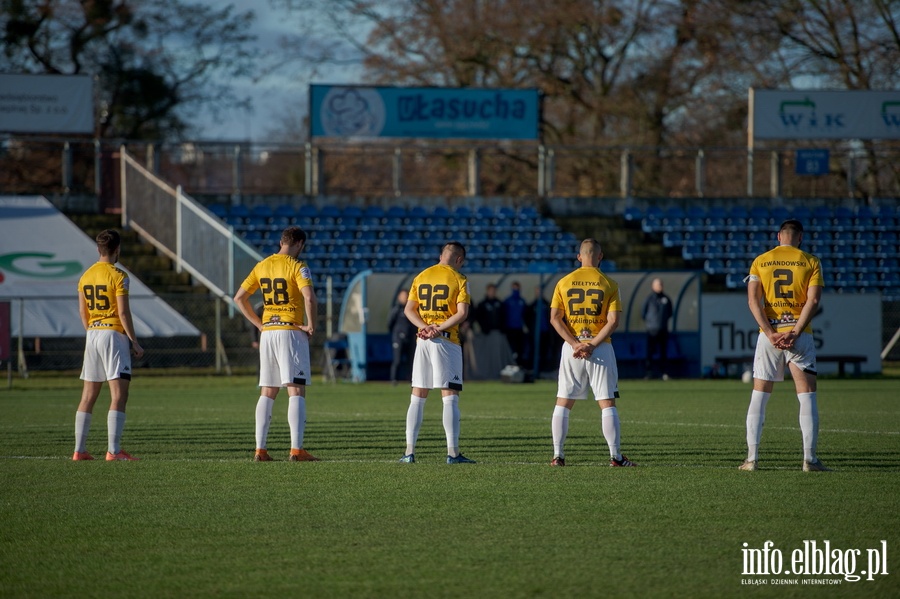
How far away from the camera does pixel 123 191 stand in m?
31.0

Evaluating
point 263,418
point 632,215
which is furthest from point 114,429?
point 632,215

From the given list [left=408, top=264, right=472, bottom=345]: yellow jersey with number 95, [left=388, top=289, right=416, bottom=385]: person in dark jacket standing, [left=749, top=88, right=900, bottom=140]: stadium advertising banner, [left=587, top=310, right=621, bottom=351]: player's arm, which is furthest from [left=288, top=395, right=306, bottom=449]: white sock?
[left=749, top=88, right=900, bottom=140]: stadium advertising banner

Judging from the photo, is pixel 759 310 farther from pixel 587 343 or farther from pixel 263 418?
pixel 263 418

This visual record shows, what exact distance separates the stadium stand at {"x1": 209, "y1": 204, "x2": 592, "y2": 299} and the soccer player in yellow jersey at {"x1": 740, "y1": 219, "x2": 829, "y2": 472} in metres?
19.6

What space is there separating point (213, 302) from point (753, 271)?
1908 centimetres

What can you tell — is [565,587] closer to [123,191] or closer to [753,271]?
[753,271]

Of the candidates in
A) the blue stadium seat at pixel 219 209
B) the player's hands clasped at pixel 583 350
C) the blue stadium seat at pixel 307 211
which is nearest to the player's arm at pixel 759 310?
the player's hands clasped at pixel 583 350

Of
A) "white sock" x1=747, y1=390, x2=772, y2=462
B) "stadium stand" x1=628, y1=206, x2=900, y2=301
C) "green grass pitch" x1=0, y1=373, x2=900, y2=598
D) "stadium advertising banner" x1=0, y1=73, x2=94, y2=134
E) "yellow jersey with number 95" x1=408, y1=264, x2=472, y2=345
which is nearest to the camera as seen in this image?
"green grass pitch" x1=0, y1=373, x2=900, y2=598

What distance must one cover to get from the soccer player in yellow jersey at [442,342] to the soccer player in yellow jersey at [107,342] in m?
2.62

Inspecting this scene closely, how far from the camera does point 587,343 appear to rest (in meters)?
10.4

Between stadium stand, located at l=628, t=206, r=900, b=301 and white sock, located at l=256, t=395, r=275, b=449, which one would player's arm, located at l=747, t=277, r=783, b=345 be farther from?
stadium stand, located at l=628, t=206, r=900, b=301

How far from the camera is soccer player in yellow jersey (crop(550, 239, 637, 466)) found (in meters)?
10.4

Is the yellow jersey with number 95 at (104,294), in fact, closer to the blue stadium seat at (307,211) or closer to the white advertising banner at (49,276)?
the white advertising banner at (49,276)

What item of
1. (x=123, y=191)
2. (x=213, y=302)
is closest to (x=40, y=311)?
(x=213, y=302)
